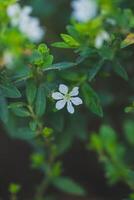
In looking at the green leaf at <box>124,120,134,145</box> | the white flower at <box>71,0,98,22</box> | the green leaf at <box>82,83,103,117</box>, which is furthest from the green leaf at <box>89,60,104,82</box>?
the green leaf at <box>124,120,134,145</box>

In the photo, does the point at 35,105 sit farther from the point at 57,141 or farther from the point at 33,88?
the point at 57,141

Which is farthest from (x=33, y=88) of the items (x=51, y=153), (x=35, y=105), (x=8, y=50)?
(x=51, y=153)

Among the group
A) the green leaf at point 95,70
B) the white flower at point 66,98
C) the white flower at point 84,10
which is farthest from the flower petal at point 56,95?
the white flower at point 84,10

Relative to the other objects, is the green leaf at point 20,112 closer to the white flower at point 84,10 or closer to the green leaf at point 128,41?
the green leaf at point 128,41

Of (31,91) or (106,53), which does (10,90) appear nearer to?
(31,91)

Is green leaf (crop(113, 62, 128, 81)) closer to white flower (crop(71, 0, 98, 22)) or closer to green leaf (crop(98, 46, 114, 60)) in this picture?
green leaf (crop(98, 46, 114, 60))
